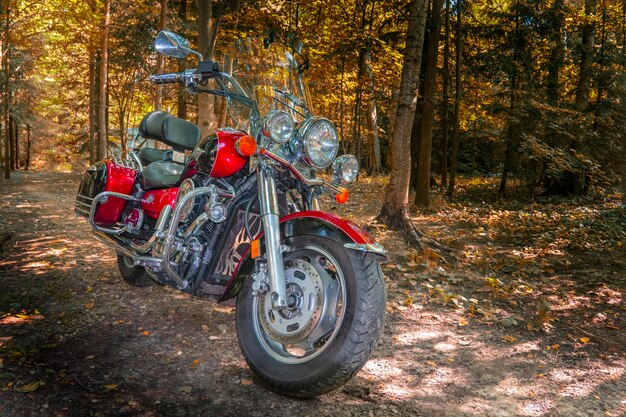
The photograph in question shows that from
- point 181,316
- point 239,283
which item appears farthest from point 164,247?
point 181,316

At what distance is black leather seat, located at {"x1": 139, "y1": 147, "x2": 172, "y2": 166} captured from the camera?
14.5ft

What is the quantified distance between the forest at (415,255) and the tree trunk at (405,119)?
0.02m

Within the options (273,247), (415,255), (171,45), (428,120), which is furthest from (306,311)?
(428,120)

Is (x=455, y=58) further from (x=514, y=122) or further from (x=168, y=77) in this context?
(x=168, y=77)

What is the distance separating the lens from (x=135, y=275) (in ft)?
15.0

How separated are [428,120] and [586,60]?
681cm

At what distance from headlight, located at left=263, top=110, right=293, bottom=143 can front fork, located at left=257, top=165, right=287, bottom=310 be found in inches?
11.7

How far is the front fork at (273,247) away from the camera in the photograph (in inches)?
100

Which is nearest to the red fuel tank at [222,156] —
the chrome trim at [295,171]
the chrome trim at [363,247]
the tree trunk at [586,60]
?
the chrome trim at [295,171]

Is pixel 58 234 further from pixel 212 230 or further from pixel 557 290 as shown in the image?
pixel 557 290

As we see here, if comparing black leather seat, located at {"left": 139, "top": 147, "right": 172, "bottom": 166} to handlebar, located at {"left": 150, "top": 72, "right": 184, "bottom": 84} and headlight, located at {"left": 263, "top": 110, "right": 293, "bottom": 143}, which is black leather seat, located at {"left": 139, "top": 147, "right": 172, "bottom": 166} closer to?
handlebar, located at {"left": 150, "top": 72, "right": 184, "bottom": 84}

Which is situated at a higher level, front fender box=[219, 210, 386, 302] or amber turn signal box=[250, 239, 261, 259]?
front fender box=[219, 210, 386, 302]

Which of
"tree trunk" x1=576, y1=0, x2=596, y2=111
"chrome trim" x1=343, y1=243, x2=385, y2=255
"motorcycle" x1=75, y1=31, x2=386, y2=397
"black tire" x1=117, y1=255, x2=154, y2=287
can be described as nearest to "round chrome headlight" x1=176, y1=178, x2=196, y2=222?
"motorcycle" x1=75, y1=31, x2=386, y2=397

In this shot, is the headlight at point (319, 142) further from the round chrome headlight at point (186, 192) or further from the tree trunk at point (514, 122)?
the tree trunk at point (514, 122)
